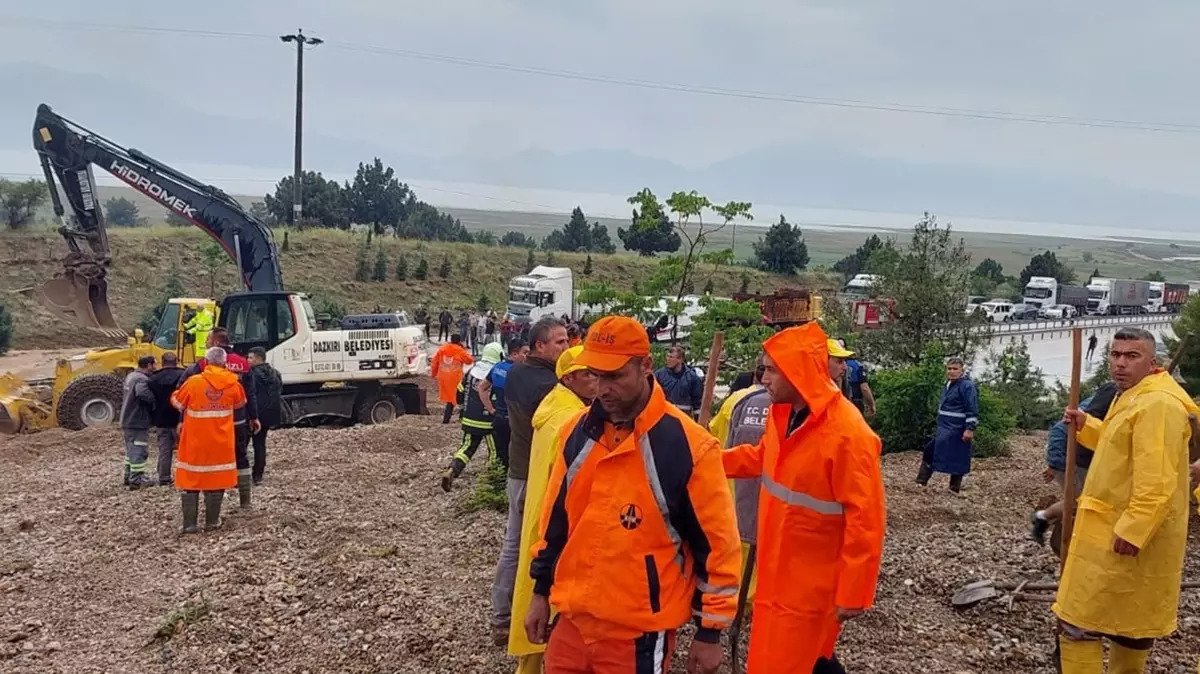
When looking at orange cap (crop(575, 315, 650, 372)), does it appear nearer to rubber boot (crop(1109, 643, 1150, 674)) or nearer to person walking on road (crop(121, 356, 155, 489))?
rubber boot (crop(1109, 643, 1150, 674))

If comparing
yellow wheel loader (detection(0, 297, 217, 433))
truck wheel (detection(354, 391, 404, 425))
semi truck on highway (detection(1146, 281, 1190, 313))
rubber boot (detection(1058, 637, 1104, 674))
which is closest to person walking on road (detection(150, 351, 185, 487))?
yellow wheel loader (detection(0, 297, 217, 433))

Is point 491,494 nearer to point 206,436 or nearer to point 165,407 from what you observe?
point 206,436

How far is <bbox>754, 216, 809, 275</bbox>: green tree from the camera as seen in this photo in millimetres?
55719

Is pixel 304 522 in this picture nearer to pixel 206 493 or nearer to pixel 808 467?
pixel 206 493

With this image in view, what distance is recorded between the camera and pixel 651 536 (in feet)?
10.1

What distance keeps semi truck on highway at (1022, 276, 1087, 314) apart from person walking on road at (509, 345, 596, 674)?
182 feet

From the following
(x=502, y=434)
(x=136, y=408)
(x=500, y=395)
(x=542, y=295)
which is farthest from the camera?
(x=542, y=295)

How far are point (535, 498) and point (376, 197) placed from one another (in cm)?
6549

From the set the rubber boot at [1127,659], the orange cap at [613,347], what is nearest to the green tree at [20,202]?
the orange cap at [613,347]

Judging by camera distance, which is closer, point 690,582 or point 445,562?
point 690,582

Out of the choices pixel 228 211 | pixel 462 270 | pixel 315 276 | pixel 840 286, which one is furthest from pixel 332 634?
pixel 840 286

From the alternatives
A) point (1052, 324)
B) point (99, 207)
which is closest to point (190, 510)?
→ point (99, 207)

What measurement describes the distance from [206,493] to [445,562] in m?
2.51

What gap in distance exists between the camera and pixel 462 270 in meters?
45.2
